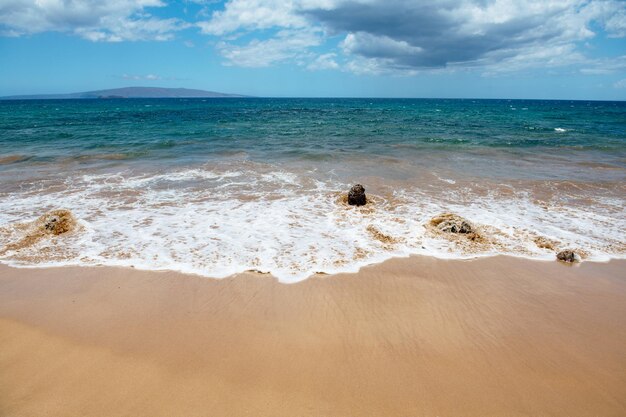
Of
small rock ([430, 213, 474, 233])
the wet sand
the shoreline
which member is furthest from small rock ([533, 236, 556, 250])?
small rock ([430, 213, 474, 233])

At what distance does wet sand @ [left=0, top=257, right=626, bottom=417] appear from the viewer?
11.8ft

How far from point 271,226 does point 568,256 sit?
621 centimetres

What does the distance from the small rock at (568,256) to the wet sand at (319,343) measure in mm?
237

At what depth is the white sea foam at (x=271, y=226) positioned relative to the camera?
265 inches

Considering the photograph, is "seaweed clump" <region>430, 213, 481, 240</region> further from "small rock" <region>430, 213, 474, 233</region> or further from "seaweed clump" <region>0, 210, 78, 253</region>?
"seaweed clump" <region>0, 210, 78, 253</region>

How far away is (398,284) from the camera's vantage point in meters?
5.86

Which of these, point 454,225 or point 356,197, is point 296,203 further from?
point 454,225

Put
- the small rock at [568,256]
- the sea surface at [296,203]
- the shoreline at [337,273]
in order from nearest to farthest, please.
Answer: the shoreline at [337,273] → the small rock at [568,256] → the sea surface at [296,203]

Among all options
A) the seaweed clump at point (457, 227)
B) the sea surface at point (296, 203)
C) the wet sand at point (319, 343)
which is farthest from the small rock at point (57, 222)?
the seaweed clump at point (457, 227)

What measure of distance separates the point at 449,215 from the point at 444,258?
1.80m

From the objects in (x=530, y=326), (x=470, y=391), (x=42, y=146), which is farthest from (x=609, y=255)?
(x=42, y=146)

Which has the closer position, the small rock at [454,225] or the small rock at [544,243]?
the small rock at [544,243]

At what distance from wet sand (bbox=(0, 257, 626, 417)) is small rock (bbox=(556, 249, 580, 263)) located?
0.78ft

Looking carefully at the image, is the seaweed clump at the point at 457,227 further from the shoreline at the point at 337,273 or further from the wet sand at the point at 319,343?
the wet sand at the point at 319,343
